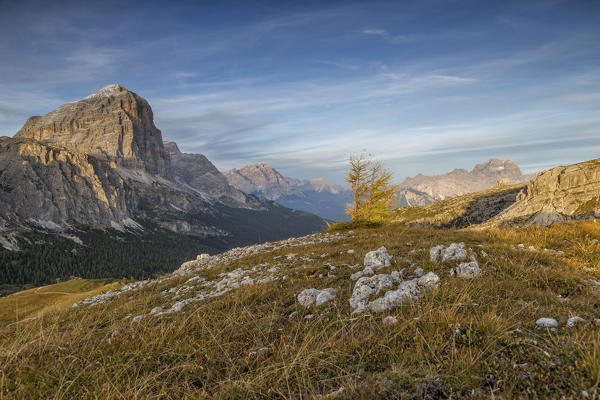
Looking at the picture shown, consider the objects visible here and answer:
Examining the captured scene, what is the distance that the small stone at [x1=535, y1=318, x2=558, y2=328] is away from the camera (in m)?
3.58

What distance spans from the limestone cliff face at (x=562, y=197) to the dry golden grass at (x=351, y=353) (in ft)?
112

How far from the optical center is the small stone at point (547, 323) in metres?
3.58

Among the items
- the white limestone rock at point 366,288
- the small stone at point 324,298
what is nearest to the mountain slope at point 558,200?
the white limestone rock at point 366,288

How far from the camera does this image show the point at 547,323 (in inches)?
142

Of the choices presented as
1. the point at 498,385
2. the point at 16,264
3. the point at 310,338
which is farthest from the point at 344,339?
the point at 16,264

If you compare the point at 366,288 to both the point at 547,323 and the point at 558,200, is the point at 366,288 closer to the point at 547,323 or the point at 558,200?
the point at 547,323

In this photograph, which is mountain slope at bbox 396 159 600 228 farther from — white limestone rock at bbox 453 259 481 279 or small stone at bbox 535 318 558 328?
small stone at bbox 535 318 558 328

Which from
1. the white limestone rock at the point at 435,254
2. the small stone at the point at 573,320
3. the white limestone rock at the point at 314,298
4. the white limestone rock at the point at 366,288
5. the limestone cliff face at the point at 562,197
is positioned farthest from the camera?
the limestone cliff face at the point at 562,197

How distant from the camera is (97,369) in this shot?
12.3ft

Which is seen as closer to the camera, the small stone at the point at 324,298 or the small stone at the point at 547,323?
the small stone at the point at 547,323

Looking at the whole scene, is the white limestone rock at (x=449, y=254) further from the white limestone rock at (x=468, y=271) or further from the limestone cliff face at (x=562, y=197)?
the limestone cliff face at (x=562, y=197)

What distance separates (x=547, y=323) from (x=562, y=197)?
46453mm

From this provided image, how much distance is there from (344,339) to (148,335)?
136 inches

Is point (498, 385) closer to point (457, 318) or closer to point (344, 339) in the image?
point (457, 318)
